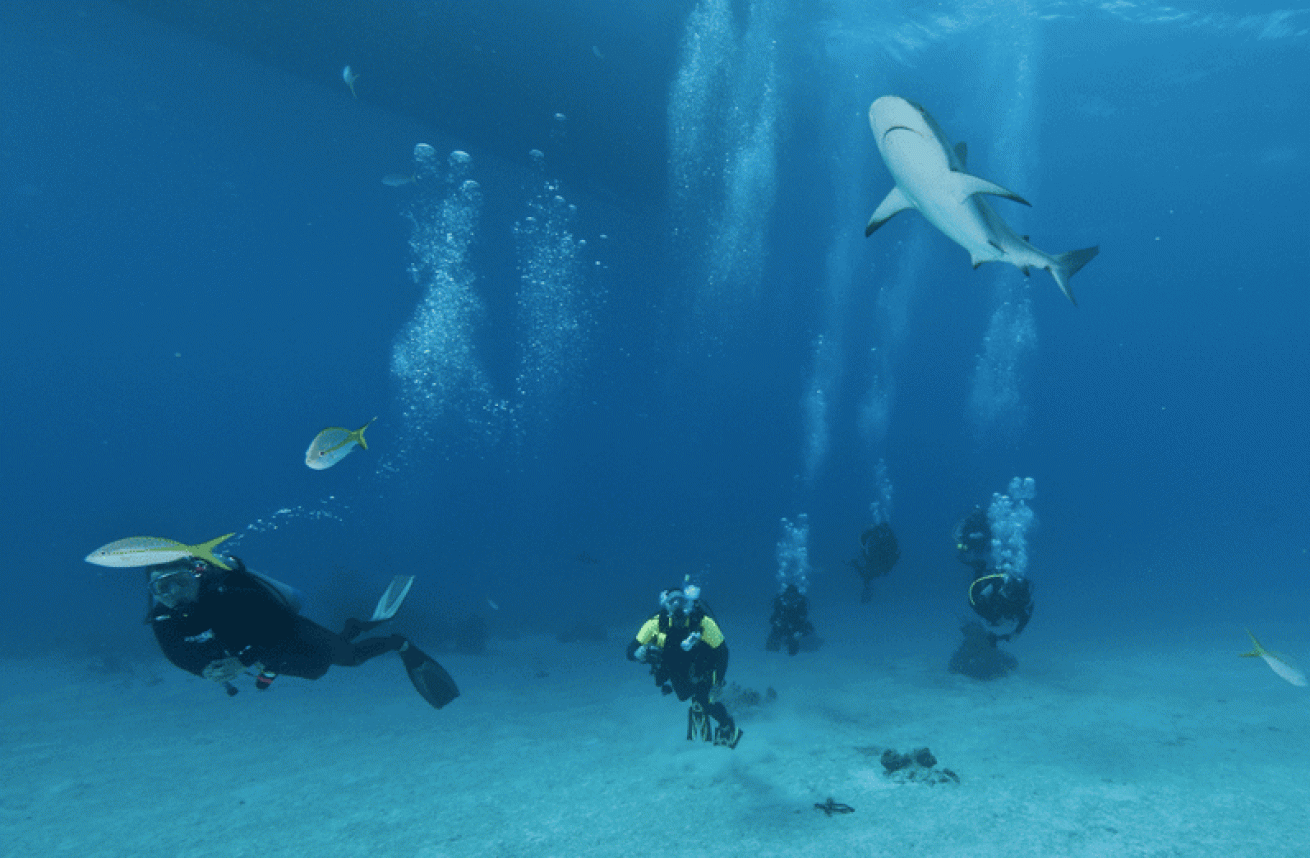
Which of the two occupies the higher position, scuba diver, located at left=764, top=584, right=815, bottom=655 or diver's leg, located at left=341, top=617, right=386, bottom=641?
scuba diver, located at left=764, top=584, right=815, bottom=655

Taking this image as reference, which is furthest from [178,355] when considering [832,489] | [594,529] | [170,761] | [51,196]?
[170,761]

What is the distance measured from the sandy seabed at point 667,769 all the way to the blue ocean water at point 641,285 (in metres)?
6.54

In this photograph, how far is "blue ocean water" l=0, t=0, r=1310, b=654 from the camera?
62.3 ft

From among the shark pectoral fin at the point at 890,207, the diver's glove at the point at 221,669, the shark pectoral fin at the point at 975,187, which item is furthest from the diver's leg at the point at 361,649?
→ the shark pectoral fin at the point at 975,187

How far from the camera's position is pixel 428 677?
18.3 feet

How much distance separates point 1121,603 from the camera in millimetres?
24000

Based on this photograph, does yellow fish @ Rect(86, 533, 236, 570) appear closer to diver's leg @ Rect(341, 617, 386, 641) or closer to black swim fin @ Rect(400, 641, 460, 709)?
diver's leg @ Rect(341, 617, 386, 641)

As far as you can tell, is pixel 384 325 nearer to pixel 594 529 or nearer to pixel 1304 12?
pixel 594 529

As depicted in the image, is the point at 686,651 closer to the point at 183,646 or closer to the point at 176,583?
the point at 183,646

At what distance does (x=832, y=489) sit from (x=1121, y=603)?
165ft

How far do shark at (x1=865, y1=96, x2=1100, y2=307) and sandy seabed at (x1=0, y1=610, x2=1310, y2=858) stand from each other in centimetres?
440

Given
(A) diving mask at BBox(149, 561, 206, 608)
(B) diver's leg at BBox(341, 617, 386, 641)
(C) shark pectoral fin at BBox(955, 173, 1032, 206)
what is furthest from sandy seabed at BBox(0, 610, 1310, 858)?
(C) shark pectoral fin at BBox(955, 173, 1032, 206)

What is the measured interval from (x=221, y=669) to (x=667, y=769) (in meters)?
4.64

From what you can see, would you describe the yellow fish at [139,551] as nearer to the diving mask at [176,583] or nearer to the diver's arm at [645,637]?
the diving mask at [176,583]
